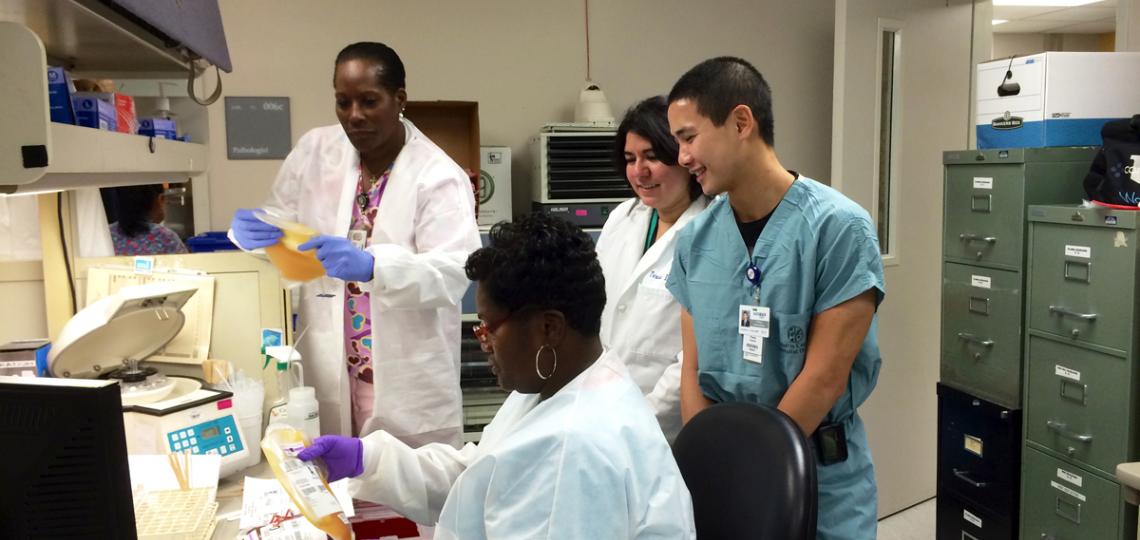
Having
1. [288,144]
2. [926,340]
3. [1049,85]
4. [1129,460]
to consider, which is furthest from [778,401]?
[288,144]

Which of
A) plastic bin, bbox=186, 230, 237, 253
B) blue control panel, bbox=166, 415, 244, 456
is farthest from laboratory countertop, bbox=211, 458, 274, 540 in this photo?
plastic bin, bbox=186, 230, 237, 253

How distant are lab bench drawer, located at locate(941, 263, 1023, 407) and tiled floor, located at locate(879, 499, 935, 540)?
0.65 meters

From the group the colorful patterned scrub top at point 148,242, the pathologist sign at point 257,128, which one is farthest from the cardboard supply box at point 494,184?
the colorful patterned scrub top at point 148,242

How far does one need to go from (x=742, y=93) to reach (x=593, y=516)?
80 centimetres

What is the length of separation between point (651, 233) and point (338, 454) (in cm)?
91

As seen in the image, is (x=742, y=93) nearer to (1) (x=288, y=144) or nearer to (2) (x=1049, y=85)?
(2) (x=1049, y=85)

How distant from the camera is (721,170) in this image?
4.80 feet

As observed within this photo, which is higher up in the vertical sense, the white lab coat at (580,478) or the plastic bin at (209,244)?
Answer: the plastic bin at (209,244)

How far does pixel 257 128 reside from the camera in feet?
10.8

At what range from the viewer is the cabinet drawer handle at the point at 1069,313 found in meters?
2.25

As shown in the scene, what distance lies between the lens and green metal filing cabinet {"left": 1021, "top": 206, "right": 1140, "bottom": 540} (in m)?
2.16

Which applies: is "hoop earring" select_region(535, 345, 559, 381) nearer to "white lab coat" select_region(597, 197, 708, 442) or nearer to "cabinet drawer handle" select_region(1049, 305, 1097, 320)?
"white lab coat" select_region(597, 197, 708, 442)

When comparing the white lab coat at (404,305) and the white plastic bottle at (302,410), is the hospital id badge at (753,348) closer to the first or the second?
the white lab coat at (404,305)

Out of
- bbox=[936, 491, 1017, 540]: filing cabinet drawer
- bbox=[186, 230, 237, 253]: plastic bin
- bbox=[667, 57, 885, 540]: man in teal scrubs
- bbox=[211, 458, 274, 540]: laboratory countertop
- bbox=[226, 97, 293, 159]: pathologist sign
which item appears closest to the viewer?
bbox=[211, 458, 274, 540]: laboratory countertop
